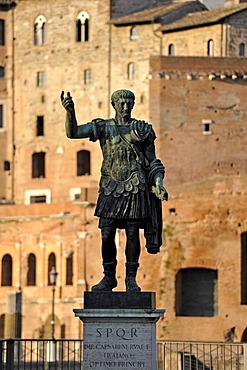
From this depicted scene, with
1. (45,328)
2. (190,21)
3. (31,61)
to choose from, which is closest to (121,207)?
(45,328)

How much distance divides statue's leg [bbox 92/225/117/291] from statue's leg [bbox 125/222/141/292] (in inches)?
6.3

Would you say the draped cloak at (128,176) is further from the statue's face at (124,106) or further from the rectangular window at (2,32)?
the rectangular window at (2,32)

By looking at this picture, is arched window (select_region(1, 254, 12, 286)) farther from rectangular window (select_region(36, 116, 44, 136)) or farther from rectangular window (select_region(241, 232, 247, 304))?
rectangular window (select_region(241, 232, 247, 304))

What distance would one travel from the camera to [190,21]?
211 feet

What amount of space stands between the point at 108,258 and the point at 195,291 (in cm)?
3814

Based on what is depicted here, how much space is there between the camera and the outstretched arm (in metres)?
14.8

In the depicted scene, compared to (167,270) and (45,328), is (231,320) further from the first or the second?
(45,328)

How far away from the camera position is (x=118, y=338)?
1445cm

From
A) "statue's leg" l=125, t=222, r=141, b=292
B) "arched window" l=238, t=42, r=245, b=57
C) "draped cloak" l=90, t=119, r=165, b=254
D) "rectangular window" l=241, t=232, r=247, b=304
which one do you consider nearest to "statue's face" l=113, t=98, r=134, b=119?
"draped cloak" l=90, t=119, r=165, b=254

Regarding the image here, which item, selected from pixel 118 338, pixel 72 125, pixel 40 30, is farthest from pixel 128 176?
pixel 40 30

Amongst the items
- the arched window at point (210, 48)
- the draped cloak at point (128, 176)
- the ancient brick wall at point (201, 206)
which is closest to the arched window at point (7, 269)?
the ancient brick wall at point (201, 206)

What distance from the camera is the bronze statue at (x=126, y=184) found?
48.7 ft

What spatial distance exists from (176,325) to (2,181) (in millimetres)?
20616

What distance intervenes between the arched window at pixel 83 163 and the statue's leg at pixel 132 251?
52622 millimetres
